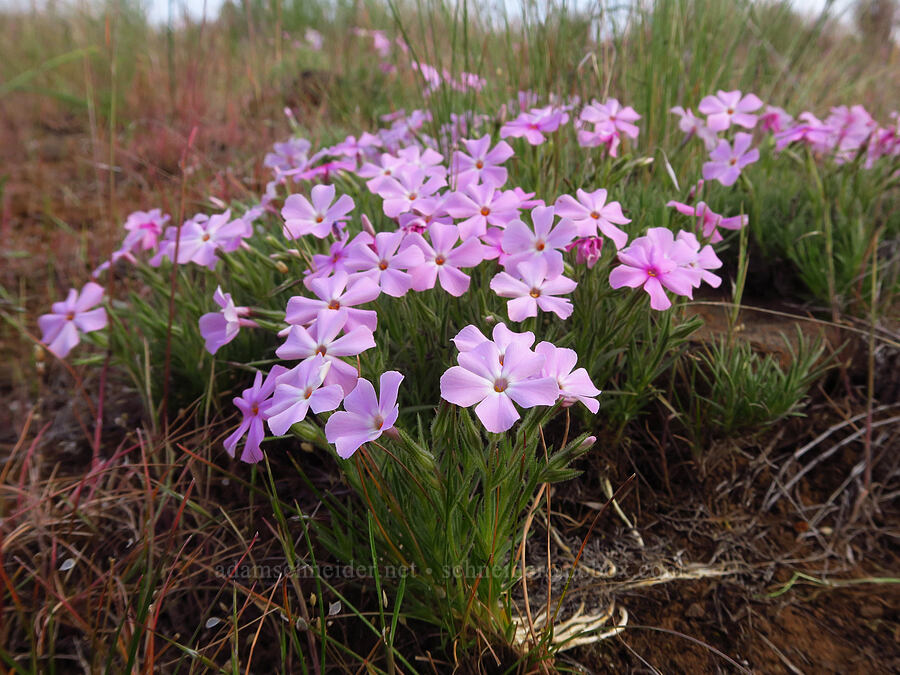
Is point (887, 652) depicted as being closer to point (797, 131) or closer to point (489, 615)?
point (489, 615)

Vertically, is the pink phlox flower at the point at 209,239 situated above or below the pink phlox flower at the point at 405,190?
below

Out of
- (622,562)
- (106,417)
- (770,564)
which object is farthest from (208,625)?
(770,564)

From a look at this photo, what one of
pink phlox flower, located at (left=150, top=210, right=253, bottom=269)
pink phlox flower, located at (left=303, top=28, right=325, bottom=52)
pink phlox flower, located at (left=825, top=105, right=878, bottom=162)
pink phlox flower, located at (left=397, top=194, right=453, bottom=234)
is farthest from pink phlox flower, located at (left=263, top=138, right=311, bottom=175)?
pink phlox flower, located at (left=303, top=28, right=325, bottom=52)

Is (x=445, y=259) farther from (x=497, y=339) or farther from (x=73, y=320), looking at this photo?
(x=73, y=320)

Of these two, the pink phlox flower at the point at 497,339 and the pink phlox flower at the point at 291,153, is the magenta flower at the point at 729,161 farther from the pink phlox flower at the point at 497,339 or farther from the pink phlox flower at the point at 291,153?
the pink phlox flower at the point at 291,153

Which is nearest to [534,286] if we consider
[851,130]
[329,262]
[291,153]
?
[329,262]

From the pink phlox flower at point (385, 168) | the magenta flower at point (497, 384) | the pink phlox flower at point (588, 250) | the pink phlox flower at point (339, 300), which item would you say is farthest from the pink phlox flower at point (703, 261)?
the pink phlox flower at point (385, 168)
